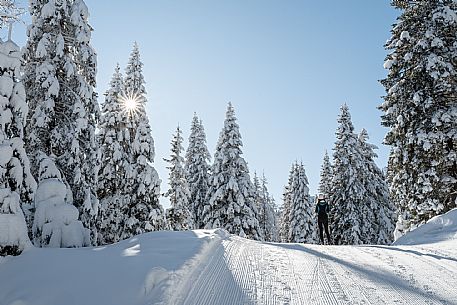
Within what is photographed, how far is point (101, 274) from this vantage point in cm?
481

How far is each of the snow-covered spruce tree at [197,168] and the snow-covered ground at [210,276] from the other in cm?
2793

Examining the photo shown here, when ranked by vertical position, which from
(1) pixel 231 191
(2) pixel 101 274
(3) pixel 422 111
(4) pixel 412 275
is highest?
(3) pixel 422 111

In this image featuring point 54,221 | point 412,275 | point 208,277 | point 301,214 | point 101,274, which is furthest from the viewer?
point 301,214

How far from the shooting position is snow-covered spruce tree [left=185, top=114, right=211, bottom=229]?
35.1 meters

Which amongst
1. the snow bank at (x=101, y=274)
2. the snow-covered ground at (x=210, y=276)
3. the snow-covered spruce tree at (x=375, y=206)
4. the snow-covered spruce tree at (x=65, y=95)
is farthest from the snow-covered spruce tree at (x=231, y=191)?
the snow bank at (x=101, y=274)

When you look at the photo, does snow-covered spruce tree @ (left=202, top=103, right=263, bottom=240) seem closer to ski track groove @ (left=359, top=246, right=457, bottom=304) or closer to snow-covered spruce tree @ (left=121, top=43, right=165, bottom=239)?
snow-covered spruce tree @ (left=121, top=43, right=165, bottom=239)

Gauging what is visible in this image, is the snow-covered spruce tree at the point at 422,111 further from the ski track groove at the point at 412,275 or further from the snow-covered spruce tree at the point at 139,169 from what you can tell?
the snow-covered spruce tree at the point at 139,169

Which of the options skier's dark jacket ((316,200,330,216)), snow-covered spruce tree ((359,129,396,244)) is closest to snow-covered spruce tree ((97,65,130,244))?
skier's dark jacket ((316,200,330,216))

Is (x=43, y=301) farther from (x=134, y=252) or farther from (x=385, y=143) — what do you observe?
(x=385, y=143)

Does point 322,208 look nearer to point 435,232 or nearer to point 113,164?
point 435,232

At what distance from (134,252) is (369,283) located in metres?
3.59

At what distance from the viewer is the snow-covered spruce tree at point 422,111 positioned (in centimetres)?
1381

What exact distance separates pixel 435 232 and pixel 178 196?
19528 mm

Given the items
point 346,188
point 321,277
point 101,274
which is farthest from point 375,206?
point 101,274
